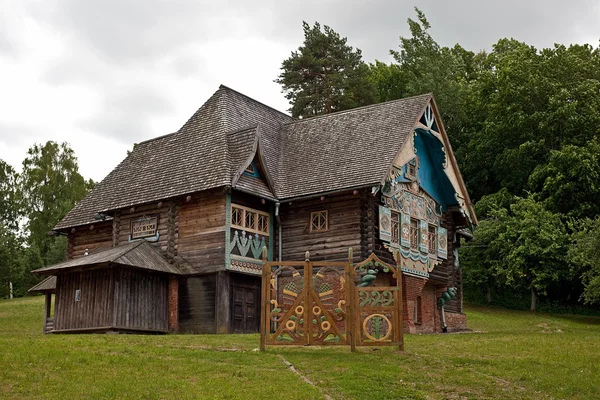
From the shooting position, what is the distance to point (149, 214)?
3300cm

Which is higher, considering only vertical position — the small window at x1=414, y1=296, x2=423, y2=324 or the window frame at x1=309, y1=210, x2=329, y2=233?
the window frame at x1=309, y1=210, x2=329, y2=233

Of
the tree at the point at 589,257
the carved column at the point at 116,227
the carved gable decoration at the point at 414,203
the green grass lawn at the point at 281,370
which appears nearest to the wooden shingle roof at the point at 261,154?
the carved column at the point at 116,227

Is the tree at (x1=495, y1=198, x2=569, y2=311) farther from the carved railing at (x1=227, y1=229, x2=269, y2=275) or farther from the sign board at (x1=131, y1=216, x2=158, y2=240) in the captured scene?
the sign board at (x1=131, y1=216, x2=158, y2=240)

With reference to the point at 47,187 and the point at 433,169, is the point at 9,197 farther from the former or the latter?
the point at 433,169

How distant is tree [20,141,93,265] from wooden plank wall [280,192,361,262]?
119 feet

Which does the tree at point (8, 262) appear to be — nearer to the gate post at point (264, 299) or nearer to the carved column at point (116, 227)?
the carved column at point (116, 227)

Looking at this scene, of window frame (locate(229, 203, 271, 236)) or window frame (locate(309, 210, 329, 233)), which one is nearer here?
window frame (locate(229, 203, 271, 236))

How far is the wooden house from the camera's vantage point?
30.2 meters

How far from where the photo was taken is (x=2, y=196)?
222ft

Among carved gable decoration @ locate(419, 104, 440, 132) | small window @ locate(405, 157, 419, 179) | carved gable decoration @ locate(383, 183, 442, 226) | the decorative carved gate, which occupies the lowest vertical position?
the decorative carved gate

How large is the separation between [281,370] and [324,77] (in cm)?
4697

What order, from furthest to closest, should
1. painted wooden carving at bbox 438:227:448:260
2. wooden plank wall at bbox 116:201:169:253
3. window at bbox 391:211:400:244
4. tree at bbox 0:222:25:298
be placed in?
tree at bbox 0:222:25:298
painted wooden carving at bbox 438:227:448:260
window at bbox 391:211:400:244
wooden plank wall at bbox 116:201:169:253

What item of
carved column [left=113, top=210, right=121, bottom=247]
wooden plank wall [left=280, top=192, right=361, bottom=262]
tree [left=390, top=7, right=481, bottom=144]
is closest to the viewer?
wooden plank wall [left=280, top=192, right=361, bottom=262]

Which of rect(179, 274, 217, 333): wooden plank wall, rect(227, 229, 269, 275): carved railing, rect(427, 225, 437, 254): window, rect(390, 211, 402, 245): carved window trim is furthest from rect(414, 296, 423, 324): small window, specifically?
rect(179, 274, 217, 333): wooden plank wall
